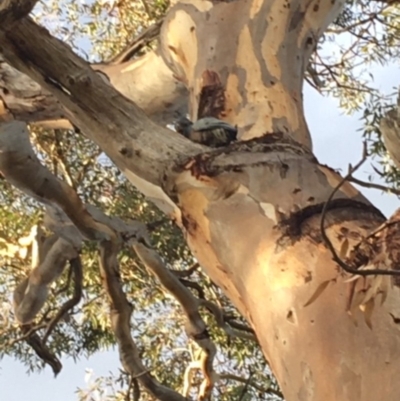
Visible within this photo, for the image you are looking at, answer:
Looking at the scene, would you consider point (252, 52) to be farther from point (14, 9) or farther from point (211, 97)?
point (14, 9)

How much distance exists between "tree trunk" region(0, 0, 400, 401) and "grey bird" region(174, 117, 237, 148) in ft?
0.14

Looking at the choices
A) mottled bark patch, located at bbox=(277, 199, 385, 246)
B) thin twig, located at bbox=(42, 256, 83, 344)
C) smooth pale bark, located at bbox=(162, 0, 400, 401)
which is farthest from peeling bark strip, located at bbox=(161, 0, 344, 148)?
thin twig, located at bbox=(42, 256, 83, 344)

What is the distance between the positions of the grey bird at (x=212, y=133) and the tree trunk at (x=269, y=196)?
4 centimetres

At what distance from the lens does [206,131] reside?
5.53ft

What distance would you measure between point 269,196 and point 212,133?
0.80 feet

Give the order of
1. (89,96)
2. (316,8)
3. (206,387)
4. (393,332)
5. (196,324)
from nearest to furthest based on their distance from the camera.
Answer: (393,332)
(89,96)
(316,8)
(196,324)
(206,387)

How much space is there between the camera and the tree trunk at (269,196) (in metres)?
1.16

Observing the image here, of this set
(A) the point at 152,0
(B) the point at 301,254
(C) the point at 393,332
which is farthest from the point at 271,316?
(A) the point at 152,0

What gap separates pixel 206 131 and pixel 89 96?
9.7 inches

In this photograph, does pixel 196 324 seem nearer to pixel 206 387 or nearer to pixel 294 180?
pixel 206 387

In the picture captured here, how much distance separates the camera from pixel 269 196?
4.87 ft

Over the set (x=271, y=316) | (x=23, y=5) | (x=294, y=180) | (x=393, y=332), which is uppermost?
(x=23, y=5)

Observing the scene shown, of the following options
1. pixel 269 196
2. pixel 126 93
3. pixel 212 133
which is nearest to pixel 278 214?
pixel 269 196

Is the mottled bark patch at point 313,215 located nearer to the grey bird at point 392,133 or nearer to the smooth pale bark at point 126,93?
the grey bird at point 392,133
